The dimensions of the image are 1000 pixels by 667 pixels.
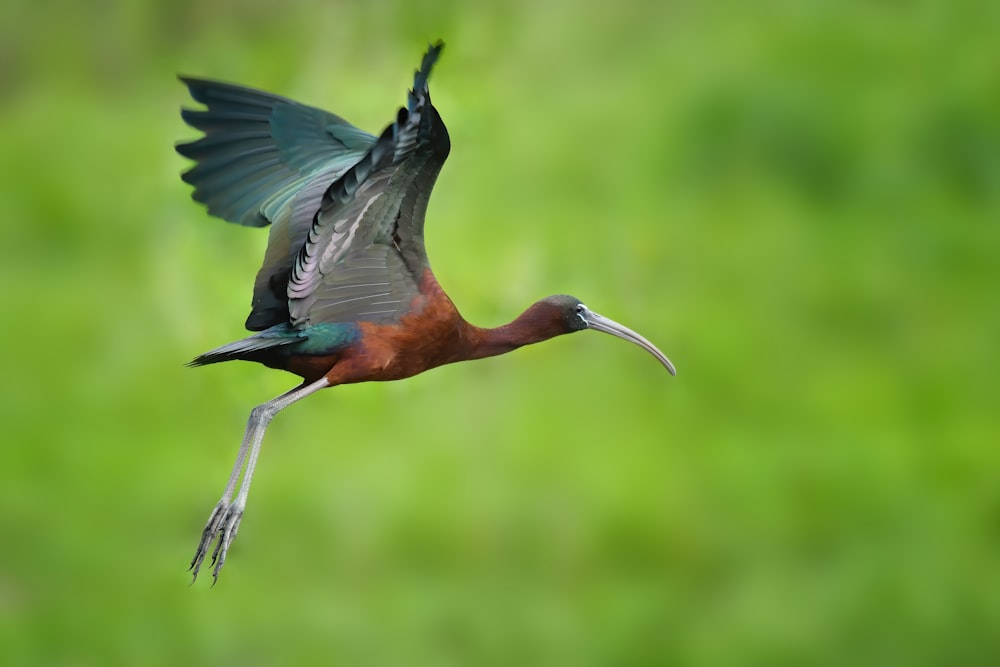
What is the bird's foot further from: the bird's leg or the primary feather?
the primary feather

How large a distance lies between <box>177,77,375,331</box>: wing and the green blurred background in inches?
257

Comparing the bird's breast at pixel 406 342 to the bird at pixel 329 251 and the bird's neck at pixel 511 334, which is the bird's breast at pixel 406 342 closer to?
the bird at pixel 329 251

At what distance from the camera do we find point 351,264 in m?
8.21

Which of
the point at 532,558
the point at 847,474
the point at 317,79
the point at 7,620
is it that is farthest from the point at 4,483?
the point at 847,474

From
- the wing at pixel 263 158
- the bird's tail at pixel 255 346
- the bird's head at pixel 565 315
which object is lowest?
the bird's tail at pixel 255 346

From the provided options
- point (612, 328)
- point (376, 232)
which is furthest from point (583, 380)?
point (376, 232)

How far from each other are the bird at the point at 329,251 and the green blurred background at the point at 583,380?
22.0 ft

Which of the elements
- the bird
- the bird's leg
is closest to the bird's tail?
the bird

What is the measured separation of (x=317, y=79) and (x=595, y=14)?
6415mm

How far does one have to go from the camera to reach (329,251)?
809 cm

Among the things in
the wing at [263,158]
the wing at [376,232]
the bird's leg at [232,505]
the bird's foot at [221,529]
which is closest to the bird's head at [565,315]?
the wing at [376,232]

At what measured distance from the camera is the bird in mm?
→ 7738

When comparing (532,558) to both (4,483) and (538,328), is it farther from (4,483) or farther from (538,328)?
(538,328)

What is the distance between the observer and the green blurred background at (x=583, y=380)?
18.3 metres
